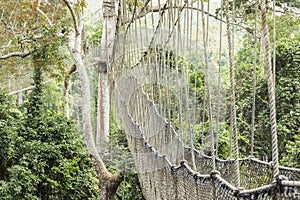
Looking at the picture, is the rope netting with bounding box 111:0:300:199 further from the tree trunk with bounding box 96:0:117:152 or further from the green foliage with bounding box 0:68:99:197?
the green foliage with bounding box 0:68:99:197

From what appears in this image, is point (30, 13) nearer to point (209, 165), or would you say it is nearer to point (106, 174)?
point (106, 174)

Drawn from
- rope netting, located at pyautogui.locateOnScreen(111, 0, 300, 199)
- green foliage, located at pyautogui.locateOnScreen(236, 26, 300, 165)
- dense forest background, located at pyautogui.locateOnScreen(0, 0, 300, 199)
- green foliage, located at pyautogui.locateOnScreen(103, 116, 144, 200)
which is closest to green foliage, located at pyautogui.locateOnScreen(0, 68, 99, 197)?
dense forest background, located at pyautogui.locateOnScreen(0, 0, 300, 199)

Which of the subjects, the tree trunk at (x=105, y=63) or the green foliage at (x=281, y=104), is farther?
the green foliage at (x=281, y=104)

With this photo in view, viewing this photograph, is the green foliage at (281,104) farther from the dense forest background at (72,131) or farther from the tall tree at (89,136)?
the tall tree at (89,136)

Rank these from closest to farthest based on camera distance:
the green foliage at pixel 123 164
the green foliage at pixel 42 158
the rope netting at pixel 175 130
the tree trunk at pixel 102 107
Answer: the rope netting at pixel 175 130
the green foliage at pixel 123 164
the green foliage at pixel 42 158
the tree trunk at pixel 102 107

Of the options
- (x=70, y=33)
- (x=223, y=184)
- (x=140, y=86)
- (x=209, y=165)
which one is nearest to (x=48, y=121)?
(x=70, y=33)

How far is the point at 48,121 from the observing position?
249 inches

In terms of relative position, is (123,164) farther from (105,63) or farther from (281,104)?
(281,104)

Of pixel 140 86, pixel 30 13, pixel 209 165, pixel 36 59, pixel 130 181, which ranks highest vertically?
pixel 30 13

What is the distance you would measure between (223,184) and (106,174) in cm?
406

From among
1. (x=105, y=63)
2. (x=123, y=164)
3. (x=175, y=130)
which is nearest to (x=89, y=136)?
(x=123, y=164)

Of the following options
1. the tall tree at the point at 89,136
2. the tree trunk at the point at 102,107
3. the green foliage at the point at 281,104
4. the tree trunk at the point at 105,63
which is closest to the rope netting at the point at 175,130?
the tall tree at the point at 89,136

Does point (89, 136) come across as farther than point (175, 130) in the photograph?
Yes

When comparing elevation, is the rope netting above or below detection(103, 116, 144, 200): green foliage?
above
